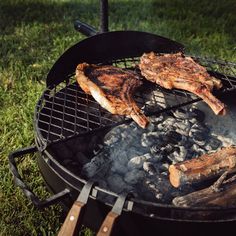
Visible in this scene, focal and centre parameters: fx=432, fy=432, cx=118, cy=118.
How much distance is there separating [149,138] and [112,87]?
426mm

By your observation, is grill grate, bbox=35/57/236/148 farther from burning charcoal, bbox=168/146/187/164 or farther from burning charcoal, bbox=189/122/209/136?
burning charcoal, bbox=168/146/187/164

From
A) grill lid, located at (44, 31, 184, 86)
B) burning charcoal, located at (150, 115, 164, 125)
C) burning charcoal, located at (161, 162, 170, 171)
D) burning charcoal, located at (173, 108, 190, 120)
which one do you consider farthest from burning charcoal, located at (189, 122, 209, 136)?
grill lid, located at (44, 31, 184, 86)

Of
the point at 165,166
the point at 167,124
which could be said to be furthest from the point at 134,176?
the point at 167,124

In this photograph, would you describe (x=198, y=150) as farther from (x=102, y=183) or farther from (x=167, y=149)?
(x=102, y=183)

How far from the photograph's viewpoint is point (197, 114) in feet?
10.5

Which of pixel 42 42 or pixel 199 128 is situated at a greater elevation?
pixel 199 128

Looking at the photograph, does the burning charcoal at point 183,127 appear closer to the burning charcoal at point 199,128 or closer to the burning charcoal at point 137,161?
the burning charcoal at point 199,128

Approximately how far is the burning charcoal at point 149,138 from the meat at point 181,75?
0.33 m

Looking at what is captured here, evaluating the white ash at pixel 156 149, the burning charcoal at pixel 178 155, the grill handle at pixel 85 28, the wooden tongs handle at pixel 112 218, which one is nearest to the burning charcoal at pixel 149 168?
the white ash at pixel 156 149

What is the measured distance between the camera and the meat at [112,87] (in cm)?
261

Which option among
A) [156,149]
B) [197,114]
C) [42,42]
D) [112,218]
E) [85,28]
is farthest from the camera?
[42,42]

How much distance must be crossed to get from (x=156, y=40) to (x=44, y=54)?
6.65 ft

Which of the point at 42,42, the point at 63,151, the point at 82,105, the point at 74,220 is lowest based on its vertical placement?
the point at 42,42

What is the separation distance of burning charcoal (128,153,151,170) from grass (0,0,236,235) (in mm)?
562
